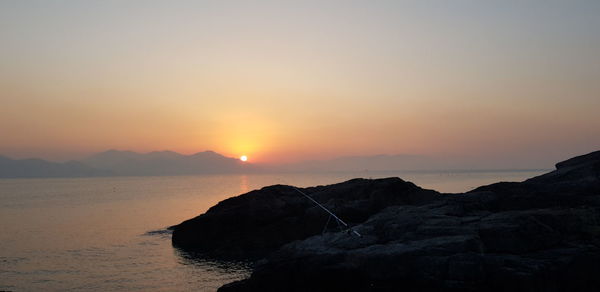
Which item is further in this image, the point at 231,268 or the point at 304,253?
the point at 231,268

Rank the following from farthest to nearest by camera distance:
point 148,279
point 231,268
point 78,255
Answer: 1. point 78,255
2. point 231,268
3. point 148,279

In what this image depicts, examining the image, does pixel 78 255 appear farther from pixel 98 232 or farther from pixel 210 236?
pixel 98 232

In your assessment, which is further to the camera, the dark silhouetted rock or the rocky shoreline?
the dark silhouetted rock

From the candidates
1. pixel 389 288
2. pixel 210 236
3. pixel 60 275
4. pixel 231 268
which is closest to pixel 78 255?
pixel 60 275

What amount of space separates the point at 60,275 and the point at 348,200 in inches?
854

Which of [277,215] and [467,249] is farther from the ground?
[277,215]

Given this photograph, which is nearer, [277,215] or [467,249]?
[467,249]

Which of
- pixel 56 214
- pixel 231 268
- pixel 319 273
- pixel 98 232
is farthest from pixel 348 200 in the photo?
pixel 56 214

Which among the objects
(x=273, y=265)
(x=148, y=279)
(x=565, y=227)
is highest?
(x=565, y=227)

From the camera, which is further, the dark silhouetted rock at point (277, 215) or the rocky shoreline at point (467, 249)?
the dark silhouetted rock at point (277, 215)

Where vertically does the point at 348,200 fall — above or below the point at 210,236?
above

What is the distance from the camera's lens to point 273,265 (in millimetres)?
20375

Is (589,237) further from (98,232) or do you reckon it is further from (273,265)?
(98,232)

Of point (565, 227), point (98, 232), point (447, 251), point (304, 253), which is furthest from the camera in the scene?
point (98, 232)
